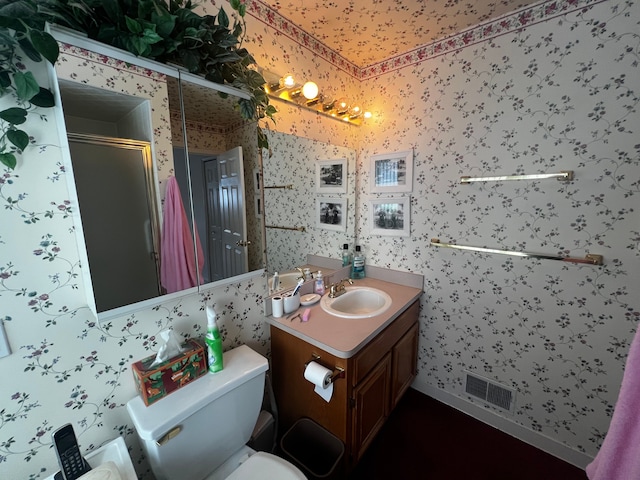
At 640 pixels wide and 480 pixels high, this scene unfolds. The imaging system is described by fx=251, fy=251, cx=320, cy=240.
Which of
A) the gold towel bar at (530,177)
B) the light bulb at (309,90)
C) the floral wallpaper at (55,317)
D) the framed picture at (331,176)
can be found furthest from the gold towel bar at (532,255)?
the floral wallpaper at (55,317)

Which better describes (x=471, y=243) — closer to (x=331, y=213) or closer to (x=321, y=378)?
(x=331, y=213)

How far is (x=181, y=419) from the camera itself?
85cm

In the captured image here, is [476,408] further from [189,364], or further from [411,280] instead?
[189,364]

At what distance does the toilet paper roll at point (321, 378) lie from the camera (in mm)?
1078

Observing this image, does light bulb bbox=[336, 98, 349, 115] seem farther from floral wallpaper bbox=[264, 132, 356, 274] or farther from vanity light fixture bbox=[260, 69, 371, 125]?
floral wallpaper bbox=[264, 132, 356, 274]

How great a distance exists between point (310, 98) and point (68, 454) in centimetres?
174

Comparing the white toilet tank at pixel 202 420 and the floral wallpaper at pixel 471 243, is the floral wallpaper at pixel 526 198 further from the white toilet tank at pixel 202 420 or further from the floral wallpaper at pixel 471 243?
the white toilet tank at pixel 202 420

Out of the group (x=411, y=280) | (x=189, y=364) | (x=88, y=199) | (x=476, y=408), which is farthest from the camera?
(x=411, y=280)

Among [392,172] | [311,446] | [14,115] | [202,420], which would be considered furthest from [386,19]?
[311,446]

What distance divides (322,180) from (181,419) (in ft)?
4.74

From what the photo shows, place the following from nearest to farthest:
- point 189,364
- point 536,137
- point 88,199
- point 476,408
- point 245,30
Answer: point 88,199, point 189,364, point 245,30, point 536,137, point 476,408

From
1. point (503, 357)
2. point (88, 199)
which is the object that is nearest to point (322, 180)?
point (88, 199)

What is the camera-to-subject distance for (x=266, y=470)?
3.09 ft

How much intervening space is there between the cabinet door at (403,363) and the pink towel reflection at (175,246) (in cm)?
120
